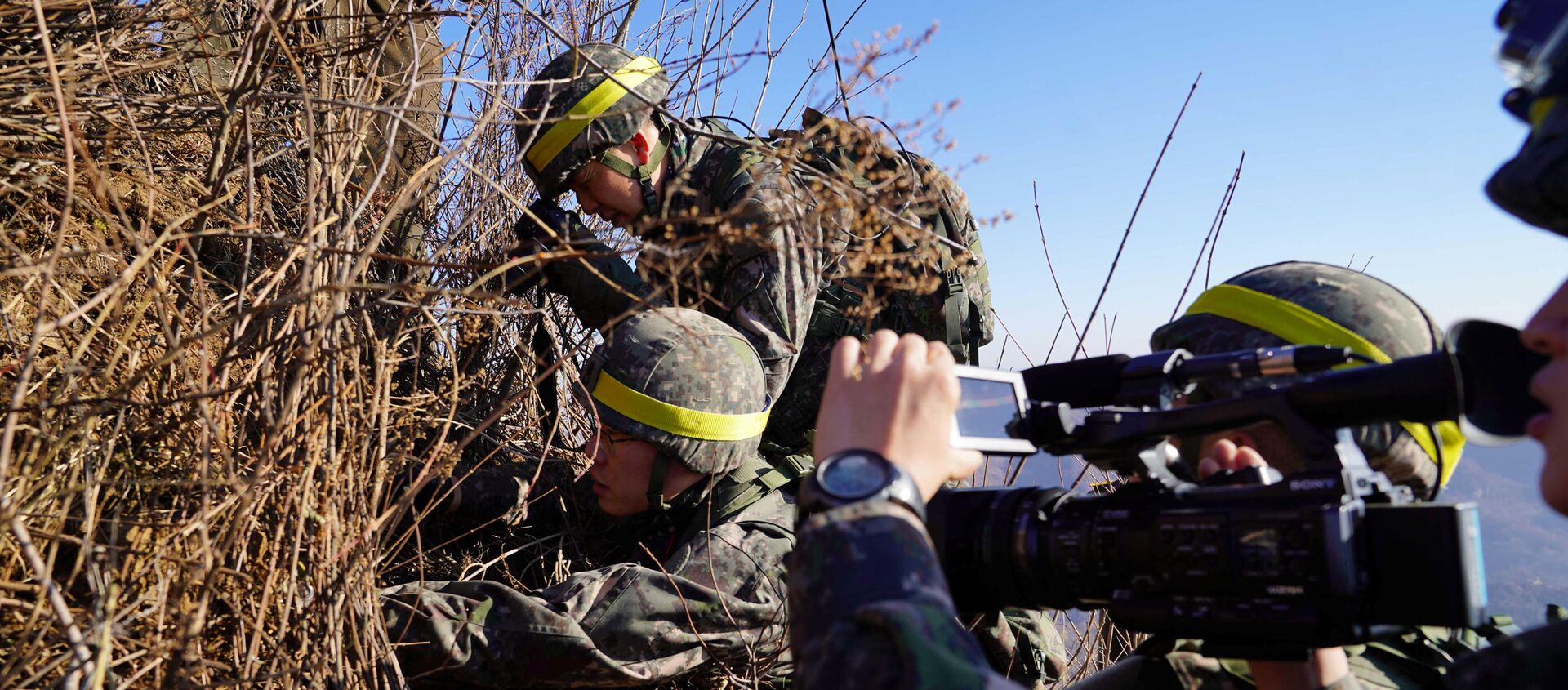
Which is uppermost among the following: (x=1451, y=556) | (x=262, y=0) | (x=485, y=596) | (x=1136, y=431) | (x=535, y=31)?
(x=535, y=31)

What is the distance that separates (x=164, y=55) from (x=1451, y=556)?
106 inches

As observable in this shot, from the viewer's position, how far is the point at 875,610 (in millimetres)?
1000

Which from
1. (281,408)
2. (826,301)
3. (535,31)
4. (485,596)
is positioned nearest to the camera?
(281,408)

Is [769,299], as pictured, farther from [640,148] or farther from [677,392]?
[640,148]

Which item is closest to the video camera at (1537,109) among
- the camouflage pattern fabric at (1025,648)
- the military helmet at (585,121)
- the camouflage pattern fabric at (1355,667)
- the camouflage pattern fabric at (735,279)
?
the camouflage pattern fabric at (1355,667)

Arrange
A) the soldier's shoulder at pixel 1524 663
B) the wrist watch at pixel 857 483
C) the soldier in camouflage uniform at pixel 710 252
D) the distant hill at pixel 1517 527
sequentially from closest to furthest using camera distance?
the soldier's shoulder at pixel 1524 663
the wrist watch at pixel 857 483
the soldier in camouflage uniform at pixel 710 252
the distant hill at pixel 1517 527

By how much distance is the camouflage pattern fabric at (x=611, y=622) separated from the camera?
2.18m

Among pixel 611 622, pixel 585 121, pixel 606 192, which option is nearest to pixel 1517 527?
pixel 606 192

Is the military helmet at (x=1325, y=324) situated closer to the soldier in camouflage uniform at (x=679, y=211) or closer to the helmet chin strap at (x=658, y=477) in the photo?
the soldier in camouflage uniform at (x=679, y=211)

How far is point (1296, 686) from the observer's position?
1366 millimetres

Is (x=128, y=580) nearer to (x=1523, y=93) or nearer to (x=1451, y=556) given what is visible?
(x=1451, y=556)

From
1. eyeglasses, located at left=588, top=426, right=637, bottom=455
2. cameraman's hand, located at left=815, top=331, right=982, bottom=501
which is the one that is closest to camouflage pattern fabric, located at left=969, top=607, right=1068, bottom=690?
eyeglasses, located at left=588, top=426, right=637, bottom=455

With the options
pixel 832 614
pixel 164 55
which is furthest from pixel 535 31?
pixel 832 614

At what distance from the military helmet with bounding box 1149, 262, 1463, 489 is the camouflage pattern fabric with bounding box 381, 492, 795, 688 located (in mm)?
1123
